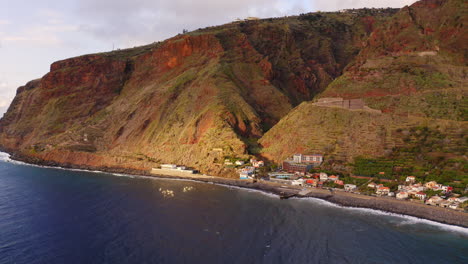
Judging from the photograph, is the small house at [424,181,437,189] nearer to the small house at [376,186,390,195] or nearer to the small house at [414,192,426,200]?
the small house at [414,192,426,200]

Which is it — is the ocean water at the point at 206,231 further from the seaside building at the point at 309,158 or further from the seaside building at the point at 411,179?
the seaside building at the point at 309,158

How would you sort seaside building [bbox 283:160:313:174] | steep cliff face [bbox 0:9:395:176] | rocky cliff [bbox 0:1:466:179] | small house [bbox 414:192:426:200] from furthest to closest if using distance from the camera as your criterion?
steep cliff face [bbox 0:9:395:176] → rocky cliff [bbox 0:1:466:179] → seaside building [bbox 283:160:313:174] → small house [bbox 414:192:426:200]

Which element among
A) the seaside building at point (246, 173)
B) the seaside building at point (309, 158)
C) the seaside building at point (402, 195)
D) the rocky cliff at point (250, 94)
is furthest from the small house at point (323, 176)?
the seaside building at point (246, 173)

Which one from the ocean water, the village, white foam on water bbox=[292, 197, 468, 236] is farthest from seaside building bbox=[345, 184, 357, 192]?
the ocean water

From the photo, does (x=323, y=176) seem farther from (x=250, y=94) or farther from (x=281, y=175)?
(x=250, y=94)

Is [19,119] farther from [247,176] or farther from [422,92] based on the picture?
[422,92]

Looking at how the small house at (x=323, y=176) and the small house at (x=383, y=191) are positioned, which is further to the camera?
the small house at (x=323, y=176)

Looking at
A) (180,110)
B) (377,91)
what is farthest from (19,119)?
(377,91)
